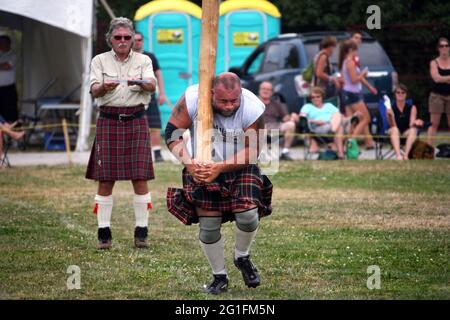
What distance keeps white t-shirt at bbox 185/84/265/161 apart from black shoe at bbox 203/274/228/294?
0.63m

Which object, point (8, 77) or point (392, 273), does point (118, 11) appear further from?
point (392, 273)

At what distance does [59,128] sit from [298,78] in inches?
143

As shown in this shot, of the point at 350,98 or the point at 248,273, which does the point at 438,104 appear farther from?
the point at 248,273

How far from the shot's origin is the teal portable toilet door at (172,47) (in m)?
19.1

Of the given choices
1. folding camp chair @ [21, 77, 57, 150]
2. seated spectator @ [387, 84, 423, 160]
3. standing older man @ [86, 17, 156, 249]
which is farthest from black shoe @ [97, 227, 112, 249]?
folding camp chair @ [21, 77, 57, 150]

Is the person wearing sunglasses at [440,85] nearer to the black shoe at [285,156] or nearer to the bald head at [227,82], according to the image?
the black shoe at [285,156]

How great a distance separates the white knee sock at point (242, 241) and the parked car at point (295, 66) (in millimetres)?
9991

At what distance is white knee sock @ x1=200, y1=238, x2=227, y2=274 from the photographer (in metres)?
6.20

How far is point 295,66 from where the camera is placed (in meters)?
17.0

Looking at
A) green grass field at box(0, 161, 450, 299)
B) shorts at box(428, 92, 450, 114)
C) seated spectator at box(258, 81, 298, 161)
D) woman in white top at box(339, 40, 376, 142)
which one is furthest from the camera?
woman in white top at box(339, 40, 376, 142)

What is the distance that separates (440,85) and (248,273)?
8986mm

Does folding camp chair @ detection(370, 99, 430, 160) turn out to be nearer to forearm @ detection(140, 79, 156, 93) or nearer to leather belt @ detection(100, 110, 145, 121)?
leather belt @ detection(100, 110, 145, 121)

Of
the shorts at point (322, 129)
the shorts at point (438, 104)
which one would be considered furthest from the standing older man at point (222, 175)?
the shorts at point (438, 104)
